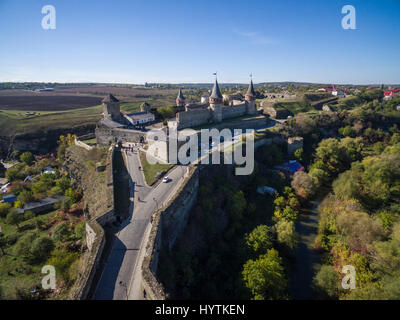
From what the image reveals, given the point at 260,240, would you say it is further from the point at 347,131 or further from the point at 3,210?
the point at 347,131

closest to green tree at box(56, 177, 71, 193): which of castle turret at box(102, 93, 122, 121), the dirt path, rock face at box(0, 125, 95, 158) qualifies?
castle turret at box(102, 93, 122, 121)

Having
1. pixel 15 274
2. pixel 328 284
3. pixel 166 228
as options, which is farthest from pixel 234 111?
pixel 15 274

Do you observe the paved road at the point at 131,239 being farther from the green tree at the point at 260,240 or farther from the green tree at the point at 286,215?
the green tree at the point at 286,215

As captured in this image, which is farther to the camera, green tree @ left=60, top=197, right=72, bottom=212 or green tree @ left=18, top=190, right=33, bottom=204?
green tree @ left=18, top=190, right=33, bottom=204

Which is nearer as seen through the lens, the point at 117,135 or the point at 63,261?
the point at 63,261

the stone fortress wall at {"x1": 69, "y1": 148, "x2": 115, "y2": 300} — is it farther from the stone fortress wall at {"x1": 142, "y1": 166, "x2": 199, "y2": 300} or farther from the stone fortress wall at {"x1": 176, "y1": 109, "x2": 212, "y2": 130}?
the stone fortress wall at {"x1": 176, "y1": 109, "x2": 212, "y2": 130}

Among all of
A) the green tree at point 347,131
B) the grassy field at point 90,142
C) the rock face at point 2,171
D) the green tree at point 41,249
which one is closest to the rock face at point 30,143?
the rock face at point 2,171
